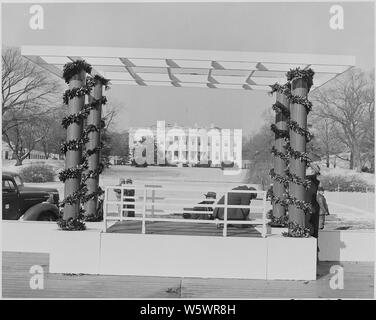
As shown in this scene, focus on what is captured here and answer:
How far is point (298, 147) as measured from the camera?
5688mm

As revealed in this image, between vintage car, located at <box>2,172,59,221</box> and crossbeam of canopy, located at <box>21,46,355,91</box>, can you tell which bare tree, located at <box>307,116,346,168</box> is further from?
vintage car, located at <box>2,172,59,221</box>

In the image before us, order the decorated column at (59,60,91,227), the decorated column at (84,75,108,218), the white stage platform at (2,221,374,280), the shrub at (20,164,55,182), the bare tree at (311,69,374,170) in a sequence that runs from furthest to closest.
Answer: the bare tree at (311,69,374,170) → the shrub at (20,164,55,182) → the decorated column at (84,75,108,218) → the decorated column at (59,60,91,227) → the white stage platform at (2,221,374,280)

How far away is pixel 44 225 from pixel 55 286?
1917 mm

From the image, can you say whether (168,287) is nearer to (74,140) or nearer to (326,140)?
(74,140)

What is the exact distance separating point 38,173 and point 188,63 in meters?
5.16

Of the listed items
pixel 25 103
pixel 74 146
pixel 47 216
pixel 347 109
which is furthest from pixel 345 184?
pixel 25 103

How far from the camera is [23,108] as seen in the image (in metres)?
10.8

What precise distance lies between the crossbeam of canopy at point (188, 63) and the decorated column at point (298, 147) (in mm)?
608

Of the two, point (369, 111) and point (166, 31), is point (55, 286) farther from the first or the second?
point (369, 111)

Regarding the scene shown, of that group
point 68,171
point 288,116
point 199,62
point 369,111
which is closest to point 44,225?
point 68,171

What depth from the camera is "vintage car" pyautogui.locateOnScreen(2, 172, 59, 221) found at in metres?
8.20

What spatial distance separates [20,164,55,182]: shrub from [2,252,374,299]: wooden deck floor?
4.46 metres

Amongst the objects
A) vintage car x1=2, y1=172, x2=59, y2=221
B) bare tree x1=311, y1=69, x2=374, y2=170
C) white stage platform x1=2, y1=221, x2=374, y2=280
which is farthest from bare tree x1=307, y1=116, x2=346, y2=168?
vintage car x1=2, y1=172, x2=59, y2=221

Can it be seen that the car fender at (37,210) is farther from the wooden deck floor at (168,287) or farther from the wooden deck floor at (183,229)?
the wooden deck floor at (168,287)
